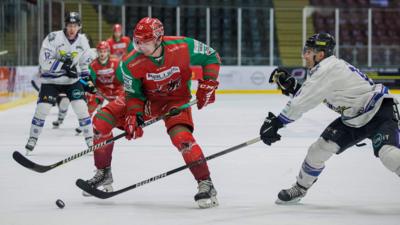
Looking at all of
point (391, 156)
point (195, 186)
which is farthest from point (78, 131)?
point (391, 156)

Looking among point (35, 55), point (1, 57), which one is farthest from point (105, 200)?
point (35, 55)

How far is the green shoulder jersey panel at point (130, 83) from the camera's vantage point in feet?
12.5

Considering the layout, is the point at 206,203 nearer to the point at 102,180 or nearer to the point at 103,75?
the point at 102,180

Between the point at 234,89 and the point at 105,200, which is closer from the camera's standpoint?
the point at 105,200

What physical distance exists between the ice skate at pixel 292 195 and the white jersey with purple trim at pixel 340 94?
1.45 feet

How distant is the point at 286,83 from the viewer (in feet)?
12.5

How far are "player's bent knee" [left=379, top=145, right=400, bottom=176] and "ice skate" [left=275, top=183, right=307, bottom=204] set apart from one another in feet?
1.69

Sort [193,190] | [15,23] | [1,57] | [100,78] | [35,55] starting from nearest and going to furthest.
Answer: [193,190]
[100,78]
[1,57]
[15,23]
[35,55]

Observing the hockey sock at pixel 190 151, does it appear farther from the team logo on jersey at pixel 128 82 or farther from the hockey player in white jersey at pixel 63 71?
the hockey player in white jersey at pixel 63 71

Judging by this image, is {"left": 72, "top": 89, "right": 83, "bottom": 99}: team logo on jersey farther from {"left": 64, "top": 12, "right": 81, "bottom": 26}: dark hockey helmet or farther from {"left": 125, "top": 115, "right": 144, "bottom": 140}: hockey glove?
{"left": 125, "top": 115, "right": 144, "bottom": 140}: hockey glove

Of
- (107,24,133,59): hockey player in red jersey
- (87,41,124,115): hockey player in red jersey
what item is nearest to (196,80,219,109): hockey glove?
(87,41,124,115): hockey player in red jersey

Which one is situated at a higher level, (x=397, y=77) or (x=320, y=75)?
(x=320, y=75)

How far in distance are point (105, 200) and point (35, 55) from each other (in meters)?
10.1

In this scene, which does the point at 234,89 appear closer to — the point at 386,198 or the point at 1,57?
the point at 1,57
